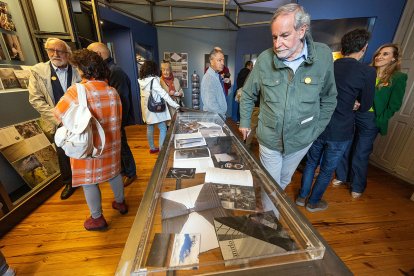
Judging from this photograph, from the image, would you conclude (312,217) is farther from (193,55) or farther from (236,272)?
(193,55)

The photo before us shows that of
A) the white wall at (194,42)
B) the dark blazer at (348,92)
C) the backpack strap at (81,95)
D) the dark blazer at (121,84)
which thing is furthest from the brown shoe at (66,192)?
the white wall at (194,42)

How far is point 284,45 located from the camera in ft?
3.65

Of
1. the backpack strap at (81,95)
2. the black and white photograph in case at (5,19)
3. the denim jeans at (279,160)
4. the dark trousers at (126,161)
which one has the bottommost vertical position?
the dark trousers at (126,161)

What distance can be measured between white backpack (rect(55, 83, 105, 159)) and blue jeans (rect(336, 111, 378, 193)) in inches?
102

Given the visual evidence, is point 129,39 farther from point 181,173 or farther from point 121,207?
point 181,173

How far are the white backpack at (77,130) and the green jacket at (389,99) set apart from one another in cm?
274

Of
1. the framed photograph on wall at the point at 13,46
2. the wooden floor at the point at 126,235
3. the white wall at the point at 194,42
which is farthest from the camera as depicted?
the white wall at the point at 194,42

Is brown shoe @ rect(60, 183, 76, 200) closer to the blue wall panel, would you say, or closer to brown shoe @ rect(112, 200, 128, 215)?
brown shoe @ rect(112, 200, 128, 215)

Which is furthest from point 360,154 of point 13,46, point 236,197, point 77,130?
point 13,46

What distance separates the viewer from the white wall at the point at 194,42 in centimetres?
527

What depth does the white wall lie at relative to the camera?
5266mm

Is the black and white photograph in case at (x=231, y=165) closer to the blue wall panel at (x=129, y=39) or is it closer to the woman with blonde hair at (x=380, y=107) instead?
the woman with blonde hair at (x=380, y=107)

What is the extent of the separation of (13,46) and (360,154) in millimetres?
4193

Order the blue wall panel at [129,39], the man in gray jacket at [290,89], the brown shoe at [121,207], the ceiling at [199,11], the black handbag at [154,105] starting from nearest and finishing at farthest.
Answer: the man in gray jacket at [290,89], the brown shoe at [121,207], the black handbag at [154,105], the blue wall panel at [129,39], the ceiling at [199,11]
